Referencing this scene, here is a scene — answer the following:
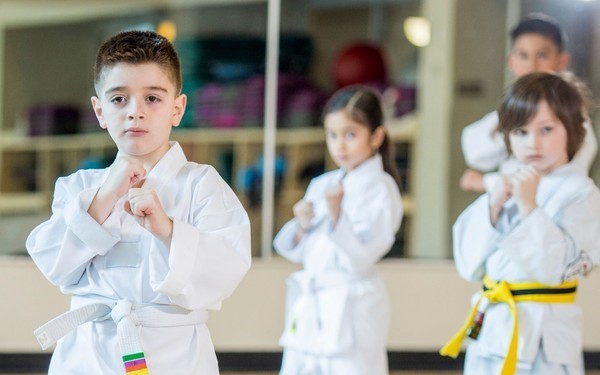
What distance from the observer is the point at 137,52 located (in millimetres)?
2402

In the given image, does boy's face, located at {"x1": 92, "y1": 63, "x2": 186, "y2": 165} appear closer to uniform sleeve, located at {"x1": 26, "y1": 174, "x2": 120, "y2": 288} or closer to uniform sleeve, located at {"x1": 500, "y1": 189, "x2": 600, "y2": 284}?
uniform sleeve, located at {"x1": 26, "y1": 174, "x2": 120, "y2": 288}

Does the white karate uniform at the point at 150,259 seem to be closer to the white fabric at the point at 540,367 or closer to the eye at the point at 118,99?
the eye at the point at 118,99

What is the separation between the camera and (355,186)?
13.9 ft

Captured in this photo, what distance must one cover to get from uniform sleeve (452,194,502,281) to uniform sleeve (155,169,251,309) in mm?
967

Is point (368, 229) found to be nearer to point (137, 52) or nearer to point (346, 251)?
point (346, 251)

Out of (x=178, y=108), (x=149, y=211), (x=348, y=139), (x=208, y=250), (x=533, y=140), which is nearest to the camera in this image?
(x=149, y=211)

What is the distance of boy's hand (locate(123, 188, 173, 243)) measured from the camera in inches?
87.8

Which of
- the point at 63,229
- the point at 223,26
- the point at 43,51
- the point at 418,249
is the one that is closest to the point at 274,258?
the point at 418,249

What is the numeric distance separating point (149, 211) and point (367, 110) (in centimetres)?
213

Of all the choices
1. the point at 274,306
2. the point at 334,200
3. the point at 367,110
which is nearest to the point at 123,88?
the point at 334,200

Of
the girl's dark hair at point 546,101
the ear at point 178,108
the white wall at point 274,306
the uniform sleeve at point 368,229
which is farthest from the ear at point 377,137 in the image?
the ear at point 178,108

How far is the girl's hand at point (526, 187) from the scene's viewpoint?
301 cm

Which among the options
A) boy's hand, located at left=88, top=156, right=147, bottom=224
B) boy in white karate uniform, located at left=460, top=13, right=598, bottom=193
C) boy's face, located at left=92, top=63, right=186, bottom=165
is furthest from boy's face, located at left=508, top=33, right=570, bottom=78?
boy's hand, located at left=88, top=156, right=147, bottom=224

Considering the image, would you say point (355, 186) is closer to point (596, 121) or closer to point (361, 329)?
point (361, 329)
